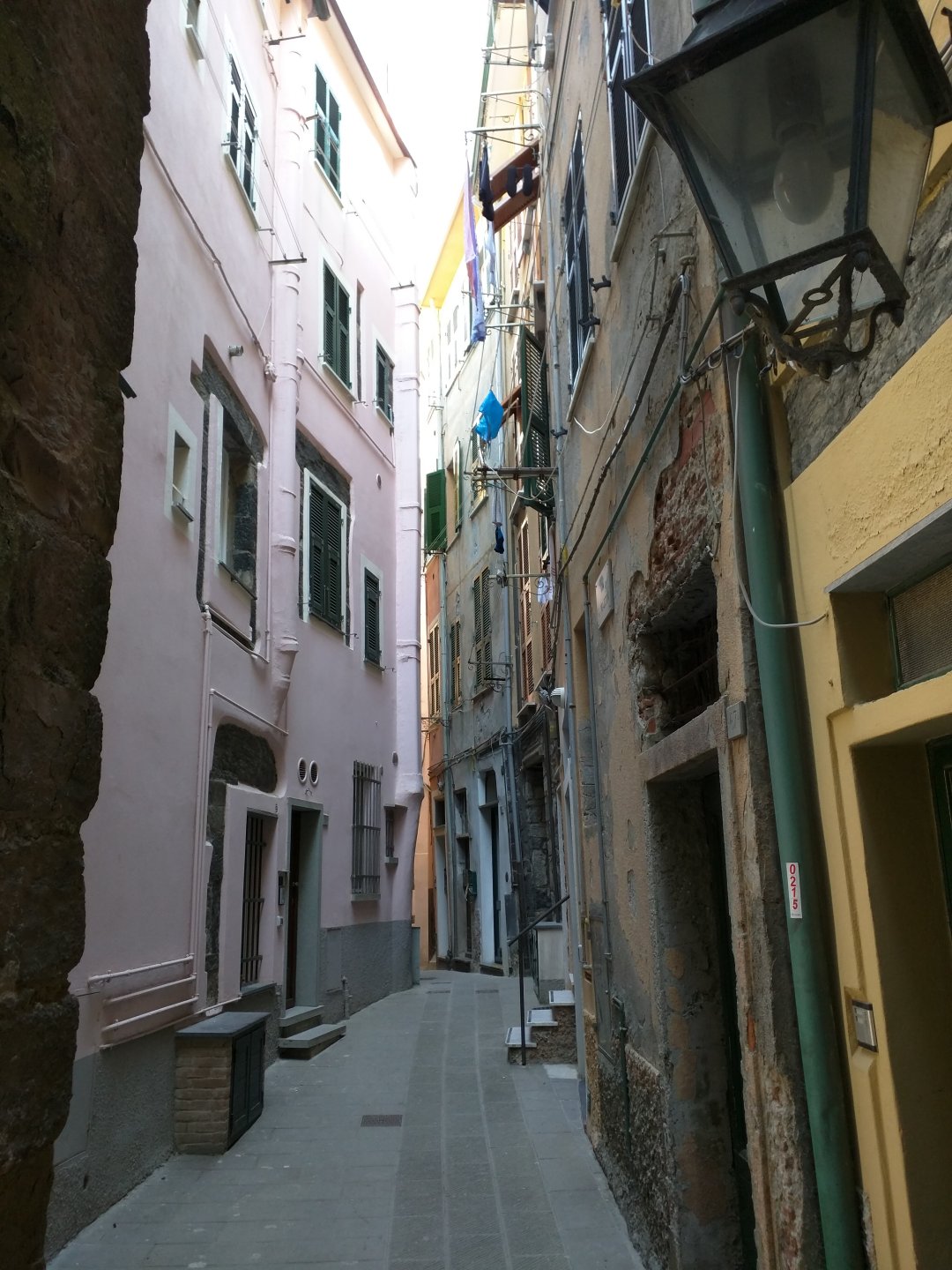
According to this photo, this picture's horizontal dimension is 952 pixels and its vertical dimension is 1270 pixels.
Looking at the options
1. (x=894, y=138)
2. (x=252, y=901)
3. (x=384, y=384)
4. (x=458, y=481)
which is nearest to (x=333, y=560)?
(x=384, y=384)

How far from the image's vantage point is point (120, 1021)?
6.54 m

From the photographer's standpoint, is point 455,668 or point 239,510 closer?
point 239,510

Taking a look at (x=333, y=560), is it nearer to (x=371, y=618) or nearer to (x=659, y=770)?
(x=371, y=618)

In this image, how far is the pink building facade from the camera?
684 centimetres

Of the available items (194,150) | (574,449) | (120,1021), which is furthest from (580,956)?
(194,150)

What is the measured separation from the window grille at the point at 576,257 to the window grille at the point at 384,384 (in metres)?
7.81

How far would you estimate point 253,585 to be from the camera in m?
10.4

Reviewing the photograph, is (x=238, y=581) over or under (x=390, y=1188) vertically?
over

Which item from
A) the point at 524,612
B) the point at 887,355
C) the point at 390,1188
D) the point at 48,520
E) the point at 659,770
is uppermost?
the point at 524,612

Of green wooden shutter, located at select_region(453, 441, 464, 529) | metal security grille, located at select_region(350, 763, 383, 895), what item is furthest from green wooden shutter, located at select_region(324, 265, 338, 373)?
green wooden shutter, located at select_region(453, 441, 464, 529)

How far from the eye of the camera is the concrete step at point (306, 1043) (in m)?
10.2

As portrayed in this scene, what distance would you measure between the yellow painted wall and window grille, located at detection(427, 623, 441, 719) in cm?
2001

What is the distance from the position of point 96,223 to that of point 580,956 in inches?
251

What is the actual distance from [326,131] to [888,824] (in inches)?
530
